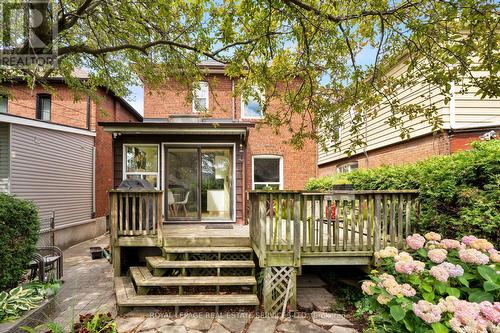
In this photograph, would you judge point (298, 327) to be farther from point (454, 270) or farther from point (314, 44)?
point (314, 44)

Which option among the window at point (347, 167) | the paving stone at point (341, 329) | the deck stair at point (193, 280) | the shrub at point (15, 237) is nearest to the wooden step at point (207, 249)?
the deck stair at point (193, 280)

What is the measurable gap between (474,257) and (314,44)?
11.7ft

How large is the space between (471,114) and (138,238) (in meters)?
8.10

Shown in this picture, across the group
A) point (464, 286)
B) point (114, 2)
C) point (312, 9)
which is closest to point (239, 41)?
point (312, 9)

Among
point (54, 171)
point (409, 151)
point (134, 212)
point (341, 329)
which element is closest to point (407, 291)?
point (341, 329)

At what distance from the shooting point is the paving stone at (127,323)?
10.4 feet

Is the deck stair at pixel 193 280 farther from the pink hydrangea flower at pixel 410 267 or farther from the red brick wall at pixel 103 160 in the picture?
the red brick wall at pixel 103 160

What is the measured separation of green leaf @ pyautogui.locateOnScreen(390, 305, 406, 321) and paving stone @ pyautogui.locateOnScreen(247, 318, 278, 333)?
172 cm

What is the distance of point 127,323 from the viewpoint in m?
3.32

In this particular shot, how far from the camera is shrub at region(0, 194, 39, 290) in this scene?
3.33 meters

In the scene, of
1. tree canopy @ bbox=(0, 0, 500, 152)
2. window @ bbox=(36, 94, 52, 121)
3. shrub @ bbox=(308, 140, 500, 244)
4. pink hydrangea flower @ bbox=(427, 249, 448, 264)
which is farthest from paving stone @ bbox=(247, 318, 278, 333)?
window @ bbox=(36, 94, 52, 121)

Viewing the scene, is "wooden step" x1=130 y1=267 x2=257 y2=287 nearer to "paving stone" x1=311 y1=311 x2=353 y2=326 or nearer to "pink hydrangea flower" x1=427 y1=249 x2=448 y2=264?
"paving stone" x1=311 y1=311 x2=353 y2=326

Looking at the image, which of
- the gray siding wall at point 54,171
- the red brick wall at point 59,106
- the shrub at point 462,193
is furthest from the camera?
the red brick wall at point 59,106

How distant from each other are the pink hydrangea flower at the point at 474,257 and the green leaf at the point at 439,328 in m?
0.69
